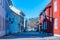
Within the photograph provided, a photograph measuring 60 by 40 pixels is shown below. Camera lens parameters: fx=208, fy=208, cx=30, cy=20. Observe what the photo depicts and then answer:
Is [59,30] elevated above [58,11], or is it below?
below

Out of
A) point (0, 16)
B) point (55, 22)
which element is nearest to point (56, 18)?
point (55, 22)

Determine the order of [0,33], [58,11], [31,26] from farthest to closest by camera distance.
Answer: [31,26], [58,11], [0,33]

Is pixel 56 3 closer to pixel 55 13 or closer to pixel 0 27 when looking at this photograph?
pixel 55 13

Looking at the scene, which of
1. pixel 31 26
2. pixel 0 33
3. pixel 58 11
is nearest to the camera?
pixel 0 33

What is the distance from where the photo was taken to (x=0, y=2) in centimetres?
2959

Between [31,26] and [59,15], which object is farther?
[31,26]

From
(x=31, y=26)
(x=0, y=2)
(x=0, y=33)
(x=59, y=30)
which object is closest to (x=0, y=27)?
(x=0, y=33)

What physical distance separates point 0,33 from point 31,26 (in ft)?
332

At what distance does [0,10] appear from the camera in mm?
29797

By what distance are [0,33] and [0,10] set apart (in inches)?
130

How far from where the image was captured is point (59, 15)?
105 feet

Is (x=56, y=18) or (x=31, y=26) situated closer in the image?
(x=56, y=18)

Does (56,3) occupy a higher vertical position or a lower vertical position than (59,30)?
higher

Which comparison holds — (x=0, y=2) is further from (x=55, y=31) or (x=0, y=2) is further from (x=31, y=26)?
(x=31, y=26)
